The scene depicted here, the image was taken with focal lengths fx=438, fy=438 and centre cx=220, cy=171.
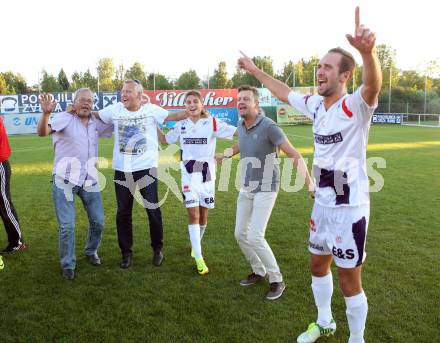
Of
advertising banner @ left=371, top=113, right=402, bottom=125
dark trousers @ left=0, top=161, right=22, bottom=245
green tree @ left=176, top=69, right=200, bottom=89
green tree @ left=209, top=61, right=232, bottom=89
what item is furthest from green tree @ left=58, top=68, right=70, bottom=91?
dark trousers @ left=0, top=161, right=22, bottom=245

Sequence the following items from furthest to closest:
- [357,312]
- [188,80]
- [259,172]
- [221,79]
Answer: [221,79] → [188,80] → [259,172] → [357,312]

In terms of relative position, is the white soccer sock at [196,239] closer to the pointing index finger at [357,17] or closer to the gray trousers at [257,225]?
the gray trousers at [257,225]

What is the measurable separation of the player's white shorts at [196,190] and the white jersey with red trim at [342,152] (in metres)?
2.45

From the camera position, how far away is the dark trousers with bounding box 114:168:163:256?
5480mm

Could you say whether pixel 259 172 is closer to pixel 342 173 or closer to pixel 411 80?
pixel 342 173

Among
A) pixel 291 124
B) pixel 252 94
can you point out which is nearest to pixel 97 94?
pixel 291 124

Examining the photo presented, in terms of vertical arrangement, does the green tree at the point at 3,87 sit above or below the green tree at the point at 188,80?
below

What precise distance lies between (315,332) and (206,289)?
147 cm

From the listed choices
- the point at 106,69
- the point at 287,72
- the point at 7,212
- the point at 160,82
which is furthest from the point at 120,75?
the point at 7,212

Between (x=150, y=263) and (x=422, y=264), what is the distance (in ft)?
11.2

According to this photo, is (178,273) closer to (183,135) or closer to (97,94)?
(183,135)

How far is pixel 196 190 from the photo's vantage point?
5621 mm

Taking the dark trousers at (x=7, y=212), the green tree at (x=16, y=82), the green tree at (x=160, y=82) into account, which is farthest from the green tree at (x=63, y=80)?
the dark trousers at (x=7, y=212)

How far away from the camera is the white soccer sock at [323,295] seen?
375 centimetres
